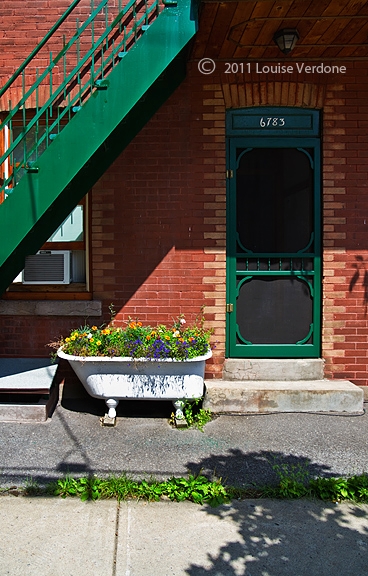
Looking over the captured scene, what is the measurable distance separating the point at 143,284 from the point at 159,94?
187cm

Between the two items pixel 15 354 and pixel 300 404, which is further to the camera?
pixel 15 354

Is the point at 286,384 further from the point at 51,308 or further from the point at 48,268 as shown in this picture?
the point at 48,268

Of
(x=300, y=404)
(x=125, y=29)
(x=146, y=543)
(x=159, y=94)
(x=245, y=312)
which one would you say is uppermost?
(x=125, y=29)

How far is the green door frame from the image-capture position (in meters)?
5.27

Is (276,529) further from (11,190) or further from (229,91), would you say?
(229,91)

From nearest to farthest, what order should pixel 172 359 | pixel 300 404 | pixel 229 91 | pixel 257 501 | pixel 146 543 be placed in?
pixel 146 543
pixel 257 501
pixel 172 359
pixel 300 404
pixel 229 91

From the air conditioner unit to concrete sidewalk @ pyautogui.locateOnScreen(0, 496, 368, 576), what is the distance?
2538 mm

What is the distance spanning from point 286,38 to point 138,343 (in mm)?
2982

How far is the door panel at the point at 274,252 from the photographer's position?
→ 533cm

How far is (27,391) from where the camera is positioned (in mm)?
4637

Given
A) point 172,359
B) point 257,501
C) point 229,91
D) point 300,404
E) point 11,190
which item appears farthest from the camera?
point 229,91

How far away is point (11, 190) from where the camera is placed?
4.25 metres

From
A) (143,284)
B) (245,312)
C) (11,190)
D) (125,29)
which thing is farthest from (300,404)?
(125,29)

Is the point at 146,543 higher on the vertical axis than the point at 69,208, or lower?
lower
